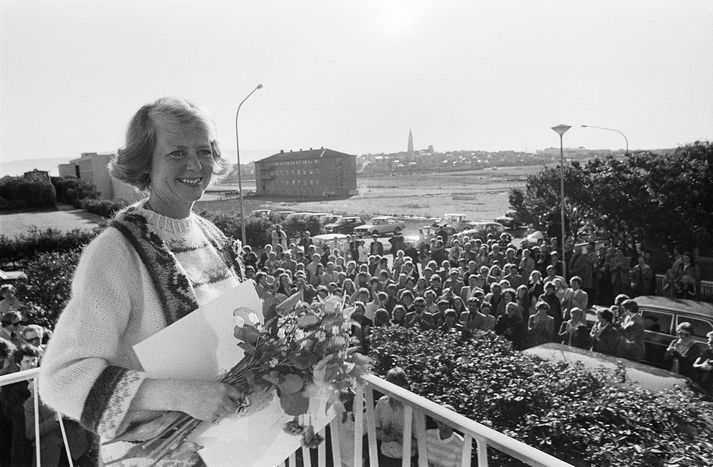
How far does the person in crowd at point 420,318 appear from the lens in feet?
21.0

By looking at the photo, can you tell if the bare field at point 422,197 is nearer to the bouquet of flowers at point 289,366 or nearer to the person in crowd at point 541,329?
the person in crowd at point 541,329

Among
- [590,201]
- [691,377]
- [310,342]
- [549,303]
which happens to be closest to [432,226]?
[590,201]

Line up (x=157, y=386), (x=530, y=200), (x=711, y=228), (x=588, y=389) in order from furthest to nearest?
(x=530, y=200)
(x=711, y=228)
(x=588, y=389)
(x=157, y=386)

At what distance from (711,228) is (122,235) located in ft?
43.1

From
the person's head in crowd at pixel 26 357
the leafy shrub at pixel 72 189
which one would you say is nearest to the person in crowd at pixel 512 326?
the person's head in crowd at pixel 26 357

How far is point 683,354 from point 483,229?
10.3 metres

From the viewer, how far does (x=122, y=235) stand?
1.19 metres

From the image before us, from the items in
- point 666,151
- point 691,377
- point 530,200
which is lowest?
point 691,377

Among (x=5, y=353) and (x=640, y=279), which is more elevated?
(x=5, y=353)

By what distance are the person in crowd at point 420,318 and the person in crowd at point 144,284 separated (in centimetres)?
510

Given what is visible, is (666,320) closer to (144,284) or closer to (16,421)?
(16,421)

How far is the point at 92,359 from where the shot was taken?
105 cm

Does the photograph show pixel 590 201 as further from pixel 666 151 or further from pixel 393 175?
pixel 393 175

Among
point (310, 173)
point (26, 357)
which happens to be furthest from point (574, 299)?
point (310, 173)
